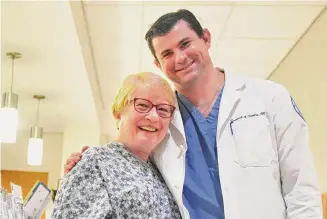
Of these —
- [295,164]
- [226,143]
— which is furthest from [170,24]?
[295,164]

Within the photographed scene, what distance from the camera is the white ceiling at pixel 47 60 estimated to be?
2459 mm

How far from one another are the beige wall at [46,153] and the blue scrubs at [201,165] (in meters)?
4.81

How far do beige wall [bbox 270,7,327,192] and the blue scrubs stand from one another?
1.48m

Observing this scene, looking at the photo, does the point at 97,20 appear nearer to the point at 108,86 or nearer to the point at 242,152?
the point at 108,86

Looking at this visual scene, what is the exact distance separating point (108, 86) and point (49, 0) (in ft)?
6.48

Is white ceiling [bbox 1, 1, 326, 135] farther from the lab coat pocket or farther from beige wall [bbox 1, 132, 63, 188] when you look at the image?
beige wall [bbox 1, 132, 63, 188]

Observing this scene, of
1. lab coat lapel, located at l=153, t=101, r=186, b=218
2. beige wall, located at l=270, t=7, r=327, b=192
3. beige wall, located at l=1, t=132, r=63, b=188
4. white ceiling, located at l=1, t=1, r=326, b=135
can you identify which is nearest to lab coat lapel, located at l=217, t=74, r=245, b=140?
lab coat lapel, located at l=153, t=101, r=186, b=218

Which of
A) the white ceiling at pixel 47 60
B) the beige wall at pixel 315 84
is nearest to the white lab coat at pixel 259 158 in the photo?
the white ceiling at pixel 47 60

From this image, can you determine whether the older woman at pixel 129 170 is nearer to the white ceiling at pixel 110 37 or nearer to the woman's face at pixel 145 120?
the woman's face at pixel 145 120

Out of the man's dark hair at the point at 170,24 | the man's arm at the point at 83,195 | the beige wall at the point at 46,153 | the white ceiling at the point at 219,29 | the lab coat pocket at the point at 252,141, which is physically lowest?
the beige wall at the point at 46,153

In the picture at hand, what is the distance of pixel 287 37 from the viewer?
315 cm

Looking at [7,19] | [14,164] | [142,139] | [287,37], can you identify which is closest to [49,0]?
[7,19]

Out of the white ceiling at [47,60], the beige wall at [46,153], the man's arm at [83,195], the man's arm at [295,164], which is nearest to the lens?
the man's arm at [83,195]

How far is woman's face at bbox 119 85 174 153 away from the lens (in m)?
1.24
